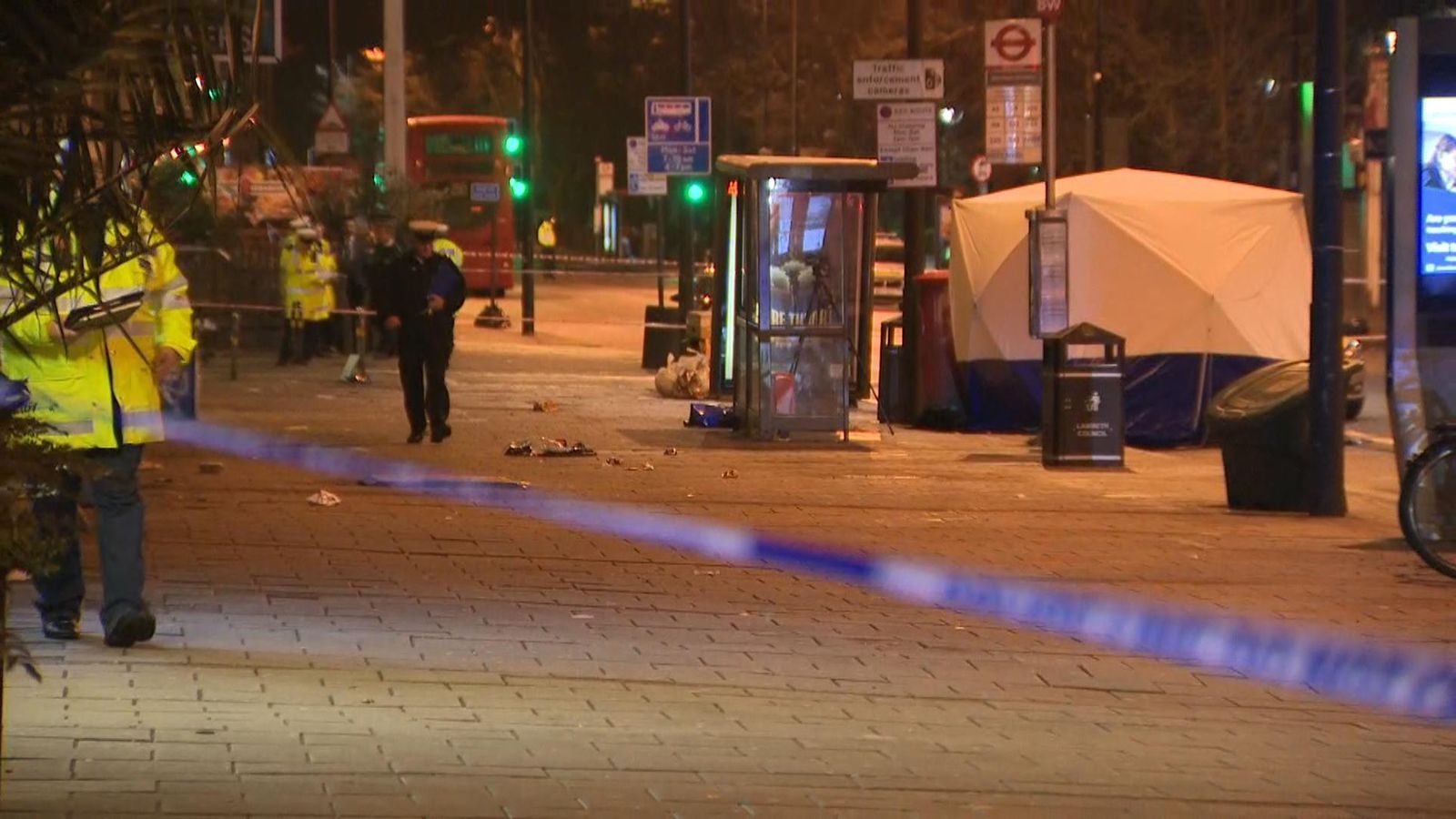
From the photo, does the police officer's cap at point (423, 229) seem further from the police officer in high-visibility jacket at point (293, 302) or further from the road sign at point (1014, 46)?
the police officer in high-visibility jacket at point (293, 302)

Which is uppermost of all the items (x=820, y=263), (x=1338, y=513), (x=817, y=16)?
(x=817, y=16)

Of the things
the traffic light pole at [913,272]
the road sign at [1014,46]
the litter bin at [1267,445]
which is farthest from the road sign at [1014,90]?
the litter bin at [1267,445]

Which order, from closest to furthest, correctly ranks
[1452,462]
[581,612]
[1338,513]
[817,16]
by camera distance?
[581,612], [1452,462], [1338,513], [817,16]

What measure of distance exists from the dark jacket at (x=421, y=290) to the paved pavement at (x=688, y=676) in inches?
105

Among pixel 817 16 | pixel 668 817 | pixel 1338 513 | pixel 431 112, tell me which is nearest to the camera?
pixel 668 817

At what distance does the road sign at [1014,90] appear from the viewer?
17875 millimetres

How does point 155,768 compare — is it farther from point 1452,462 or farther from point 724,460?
point 724,460

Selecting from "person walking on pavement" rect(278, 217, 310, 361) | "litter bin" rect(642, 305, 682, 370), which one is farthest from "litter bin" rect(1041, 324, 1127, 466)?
"person walking on pavement" rect(278, 217, 310, 361)

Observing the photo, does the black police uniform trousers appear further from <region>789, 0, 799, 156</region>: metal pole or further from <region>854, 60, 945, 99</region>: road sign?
<region>789, 0, 799, 156</region>: metal pole

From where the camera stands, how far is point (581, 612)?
30.9 ft

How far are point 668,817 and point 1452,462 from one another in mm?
6617

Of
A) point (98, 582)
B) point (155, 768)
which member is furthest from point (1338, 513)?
point (155, 768)

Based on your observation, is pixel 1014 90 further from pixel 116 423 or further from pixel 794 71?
pixel 794 71

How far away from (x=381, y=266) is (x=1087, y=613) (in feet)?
34.7
